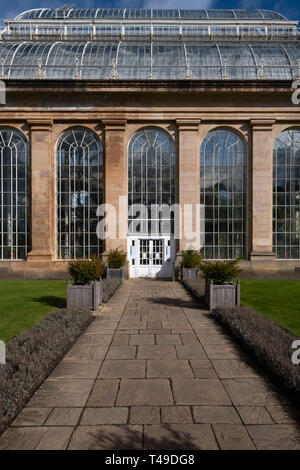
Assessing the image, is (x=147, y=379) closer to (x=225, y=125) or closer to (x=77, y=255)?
(x=77, y=255)

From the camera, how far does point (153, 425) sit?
3770mm

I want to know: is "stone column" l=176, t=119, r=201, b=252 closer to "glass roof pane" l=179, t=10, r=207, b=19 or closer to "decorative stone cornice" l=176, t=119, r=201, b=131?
"decorative stone cornice" l=176, t=119, r=201, b=131

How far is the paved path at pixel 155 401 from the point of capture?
139 inches

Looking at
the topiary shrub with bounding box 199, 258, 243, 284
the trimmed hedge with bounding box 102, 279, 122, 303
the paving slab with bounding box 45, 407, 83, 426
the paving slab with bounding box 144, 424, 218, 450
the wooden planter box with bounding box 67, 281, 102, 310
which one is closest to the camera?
the paving slab with bounding box 144, 424, 218, 450

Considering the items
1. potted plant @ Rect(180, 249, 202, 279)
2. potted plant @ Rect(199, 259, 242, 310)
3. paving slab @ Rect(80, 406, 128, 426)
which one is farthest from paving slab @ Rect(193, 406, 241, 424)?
potted plant @ Rect(180, 249, 202, 279)

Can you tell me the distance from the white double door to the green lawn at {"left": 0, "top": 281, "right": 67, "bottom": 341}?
5.14 meters

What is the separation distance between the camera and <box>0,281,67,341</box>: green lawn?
7920 millimetres

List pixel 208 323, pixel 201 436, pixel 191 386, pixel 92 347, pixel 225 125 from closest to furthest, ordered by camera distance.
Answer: pixel 201 436, pixel 191 386, pixel 92 347, pixel 208 323, pixel 225 125

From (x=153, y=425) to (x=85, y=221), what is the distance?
52.1 ft

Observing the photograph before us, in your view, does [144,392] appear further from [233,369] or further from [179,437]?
[233,369]

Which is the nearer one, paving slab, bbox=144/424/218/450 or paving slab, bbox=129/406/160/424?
paving slab, bbox=144/424/218/450

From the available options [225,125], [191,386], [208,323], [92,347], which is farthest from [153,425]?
[225,125]

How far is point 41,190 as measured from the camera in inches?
722

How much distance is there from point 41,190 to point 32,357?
48.3 feet
